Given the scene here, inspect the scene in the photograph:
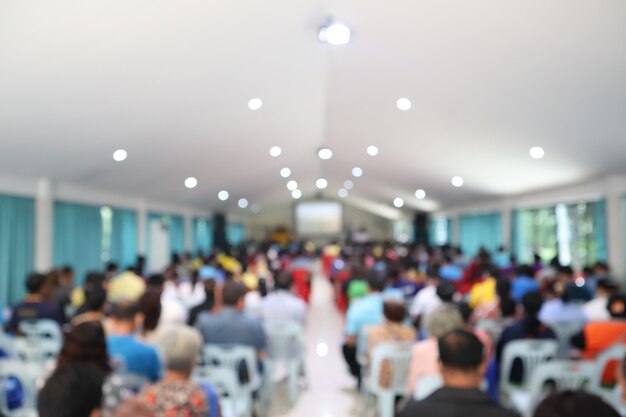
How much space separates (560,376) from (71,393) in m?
2.81

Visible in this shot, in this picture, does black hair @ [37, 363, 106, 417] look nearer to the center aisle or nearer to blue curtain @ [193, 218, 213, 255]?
the center aisle

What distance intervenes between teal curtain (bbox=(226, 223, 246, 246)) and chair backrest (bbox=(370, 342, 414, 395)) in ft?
57.3

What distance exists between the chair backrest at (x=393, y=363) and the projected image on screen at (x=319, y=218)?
75.7 feet

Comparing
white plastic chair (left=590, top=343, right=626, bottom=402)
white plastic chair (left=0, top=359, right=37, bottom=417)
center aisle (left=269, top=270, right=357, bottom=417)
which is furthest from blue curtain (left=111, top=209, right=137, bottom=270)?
white plastic chair (left=590, top=343, right=626, bottom=402)

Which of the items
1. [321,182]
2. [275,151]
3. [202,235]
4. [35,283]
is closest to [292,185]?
[321,182]

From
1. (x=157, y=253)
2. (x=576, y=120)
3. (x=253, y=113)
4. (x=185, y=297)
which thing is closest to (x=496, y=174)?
(x=576, y=120)

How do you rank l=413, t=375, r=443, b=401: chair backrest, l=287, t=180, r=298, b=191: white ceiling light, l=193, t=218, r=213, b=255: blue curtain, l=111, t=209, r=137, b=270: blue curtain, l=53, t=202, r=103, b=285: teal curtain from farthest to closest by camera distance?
l=193, t=218, r=213, b=255: blue curtain
l=287, t=180, r=298, b=191: white ceiling light
l=111, t=209, r=137, b=270: blue curtain
l=53, t=202, r=103, b=285: teal curtain
l=413, t=375, r=443, b=401: chair backrest

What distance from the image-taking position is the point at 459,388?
1.91 metres

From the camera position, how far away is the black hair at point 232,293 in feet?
13.3

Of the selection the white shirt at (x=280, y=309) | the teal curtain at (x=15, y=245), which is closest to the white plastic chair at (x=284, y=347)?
the white shirt at (x=280, y=309)

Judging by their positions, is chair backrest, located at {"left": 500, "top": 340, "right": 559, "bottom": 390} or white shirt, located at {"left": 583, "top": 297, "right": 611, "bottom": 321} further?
white shirt, located at {"left": 583, "top": 297, "right": 611, "bottom": 321}

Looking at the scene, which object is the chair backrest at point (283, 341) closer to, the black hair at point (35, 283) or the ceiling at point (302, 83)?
the black hair at point (35, 283)

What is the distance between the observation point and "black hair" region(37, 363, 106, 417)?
1.73 m

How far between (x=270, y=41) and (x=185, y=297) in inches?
133
